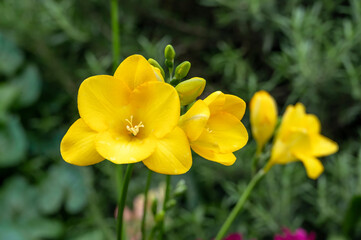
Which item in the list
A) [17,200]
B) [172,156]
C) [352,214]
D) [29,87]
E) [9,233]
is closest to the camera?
[172,156]

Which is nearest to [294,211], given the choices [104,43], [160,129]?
[104,43]

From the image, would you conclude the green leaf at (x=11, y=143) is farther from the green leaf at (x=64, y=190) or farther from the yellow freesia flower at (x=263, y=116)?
the yellow freesia flower at (x=263, y=116)

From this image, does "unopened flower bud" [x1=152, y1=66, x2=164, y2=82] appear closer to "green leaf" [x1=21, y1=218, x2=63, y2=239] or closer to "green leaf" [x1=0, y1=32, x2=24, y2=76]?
"green leaf" [x1=21, y1=218, x2=63, y2=239]

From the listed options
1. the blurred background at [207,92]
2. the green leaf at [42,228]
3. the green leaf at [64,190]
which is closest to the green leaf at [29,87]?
the blurred background at [207,92]

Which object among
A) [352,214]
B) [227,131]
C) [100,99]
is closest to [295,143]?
[227,131]

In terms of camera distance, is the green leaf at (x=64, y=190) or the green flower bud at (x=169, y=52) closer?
the green flower bud at (x=169, y=52)

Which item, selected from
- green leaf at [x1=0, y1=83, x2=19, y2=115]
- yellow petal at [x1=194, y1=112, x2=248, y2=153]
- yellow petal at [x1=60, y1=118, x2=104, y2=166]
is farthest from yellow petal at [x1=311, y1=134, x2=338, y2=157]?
green leaf at [x1=0, y1=83, x2=19, y2=115]

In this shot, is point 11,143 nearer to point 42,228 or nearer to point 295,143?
point 42,228
